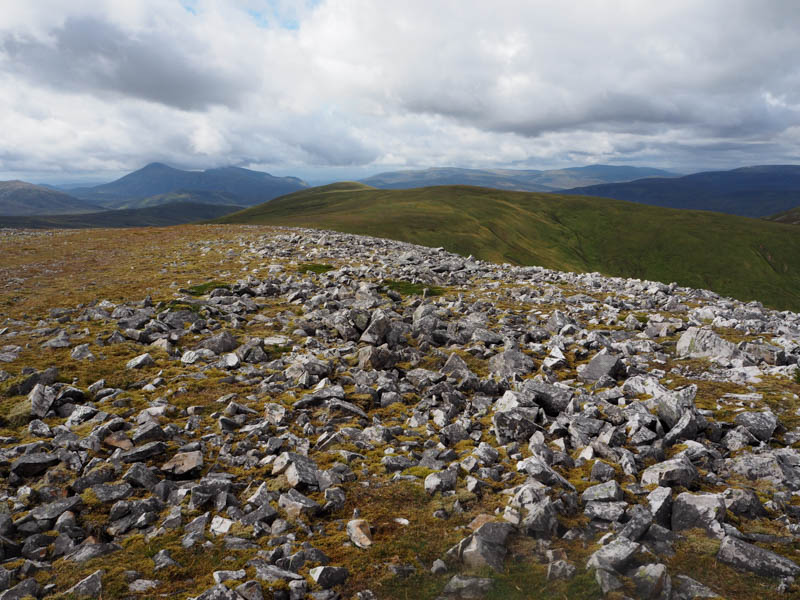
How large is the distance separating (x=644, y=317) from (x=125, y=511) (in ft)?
80.2

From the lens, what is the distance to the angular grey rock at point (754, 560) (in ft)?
24.1

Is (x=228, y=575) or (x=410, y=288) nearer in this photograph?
(x=228, y=575)

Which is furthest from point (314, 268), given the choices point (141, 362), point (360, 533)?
point (360, 533)

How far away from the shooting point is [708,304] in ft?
91.8

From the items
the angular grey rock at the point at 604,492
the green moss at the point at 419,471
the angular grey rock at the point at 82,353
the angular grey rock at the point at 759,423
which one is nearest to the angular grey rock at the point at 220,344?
the angular grey rock at the point at 82,353

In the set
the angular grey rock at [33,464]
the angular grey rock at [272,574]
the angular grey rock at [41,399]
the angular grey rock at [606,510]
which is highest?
the angular grey rock at [41,399]

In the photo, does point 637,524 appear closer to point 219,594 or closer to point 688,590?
point 688,590

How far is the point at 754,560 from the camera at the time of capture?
7.49m

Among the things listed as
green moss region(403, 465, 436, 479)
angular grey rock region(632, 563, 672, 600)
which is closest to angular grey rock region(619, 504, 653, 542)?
angular grey rock region(632, 563, 672, 600)

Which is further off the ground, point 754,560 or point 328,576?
point 328,576

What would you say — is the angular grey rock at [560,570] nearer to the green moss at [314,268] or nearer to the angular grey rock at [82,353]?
the angular grey rock at [82,353]

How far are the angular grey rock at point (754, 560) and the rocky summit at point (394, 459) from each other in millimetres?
39

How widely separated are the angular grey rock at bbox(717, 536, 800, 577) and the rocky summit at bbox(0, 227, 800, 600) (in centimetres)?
4

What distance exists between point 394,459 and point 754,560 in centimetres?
739
